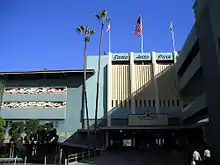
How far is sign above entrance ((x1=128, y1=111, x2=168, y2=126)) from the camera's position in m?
39.3

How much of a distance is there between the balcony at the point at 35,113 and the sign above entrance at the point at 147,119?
38.5ft

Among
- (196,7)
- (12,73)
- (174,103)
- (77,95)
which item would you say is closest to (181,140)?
(174,103)

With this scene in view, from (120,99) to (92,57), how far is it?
30.0 feet

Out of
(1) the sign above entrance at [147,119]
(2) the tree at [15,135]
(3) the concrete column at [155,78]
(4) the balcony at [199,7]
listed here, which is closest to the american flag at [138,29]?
(3) the concrete column at [155,78]

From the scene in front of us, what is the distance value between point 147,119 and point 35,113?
18.9 m

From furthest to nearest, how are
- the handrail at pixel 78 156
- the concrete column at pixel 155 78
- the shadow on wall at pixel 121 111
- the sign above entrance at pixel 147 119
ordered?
the concrete column at pixel 155 78
the shadow on wall at pixel 121 111
the sign above entrance at pixel 147 119
the handrail at pixel 78 156

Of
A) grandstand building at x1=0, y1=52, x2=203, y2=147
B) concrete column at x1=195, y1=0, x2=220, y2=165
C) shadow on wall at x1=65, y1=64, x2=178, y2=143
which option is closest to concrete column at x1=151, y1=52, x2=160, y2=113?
grandstand building at x1=0, y1=52, x2=203, y2=147

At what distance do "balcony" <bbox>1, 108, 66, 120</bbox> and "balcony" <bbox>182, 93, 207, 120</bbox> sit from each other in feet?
65.2

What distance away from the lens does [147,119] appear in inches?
1564

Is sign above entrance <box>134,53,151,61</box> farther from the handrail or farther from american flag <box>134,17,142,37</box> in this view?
the handrail

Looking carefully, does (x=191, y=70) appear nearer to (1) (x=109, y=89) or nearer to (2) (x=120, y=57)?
(1) (x=109, y=89)

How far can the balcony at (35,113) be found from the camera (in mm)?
42500

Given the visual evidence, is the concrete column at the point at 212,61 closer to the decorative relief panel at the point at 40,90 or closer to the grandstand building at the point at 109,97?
the grandstand building at the point at 109,97

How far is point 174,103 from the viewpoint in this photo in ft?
137
